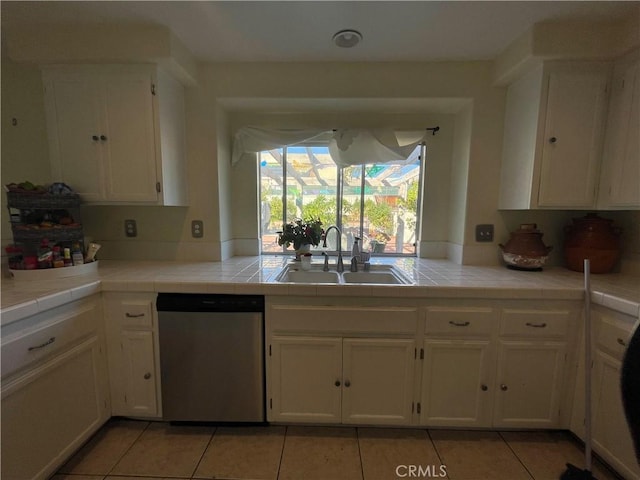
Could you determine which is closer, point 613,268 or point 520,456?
point 520,456

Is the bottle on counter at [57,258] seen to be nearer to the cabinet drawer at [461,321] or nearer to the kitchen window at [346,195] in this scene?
the kitchen window at [346,195]

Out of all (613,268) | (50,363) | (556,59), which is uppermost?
(556,59)

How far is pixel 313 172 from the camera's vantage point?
238cm

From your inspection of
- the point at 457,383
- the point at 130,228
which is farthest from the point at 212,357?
the point at 457,383

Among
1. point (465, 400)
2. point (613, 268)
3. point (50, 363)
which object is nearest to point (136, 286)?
point (50, 363)

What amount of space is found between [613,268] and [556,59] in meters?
1.38

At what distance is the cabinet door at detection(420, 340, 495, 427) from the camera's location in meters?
1.51

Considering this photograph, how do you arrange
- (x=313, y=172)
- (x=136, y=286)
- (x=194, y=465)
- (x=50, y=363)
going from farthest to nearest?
(x=313, y=172) → (x=136, y=286) → (x=194, y=465) → (x=50, y=363)

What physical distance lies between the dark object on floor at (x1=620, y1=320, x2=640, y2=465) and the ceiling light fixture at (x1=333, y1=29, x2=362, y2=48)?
71.2 inches

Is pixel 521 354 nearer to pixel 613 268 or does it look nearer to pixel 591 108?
pixel 613 268

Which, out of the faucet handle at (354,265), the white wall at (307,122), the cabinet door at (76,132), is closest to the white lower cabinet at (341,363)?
the faucet handle at (354,265)

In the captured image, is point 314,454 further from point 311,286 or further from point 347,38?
point 347,38

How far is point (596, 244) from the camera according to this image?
5.68 feet

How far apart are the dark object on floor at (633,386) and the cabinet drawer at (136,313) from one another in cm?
199
